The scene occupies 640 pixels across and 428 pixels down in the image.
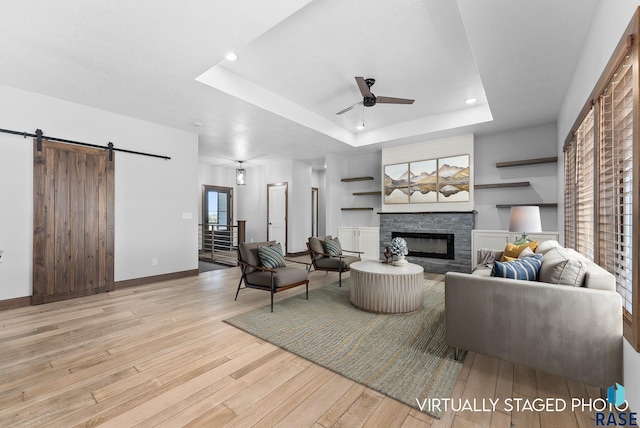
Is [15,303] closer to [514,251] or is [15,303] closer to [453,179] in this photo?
[514,251]

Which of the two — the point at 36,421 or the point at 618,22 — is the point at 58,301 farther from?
the point at 618,22

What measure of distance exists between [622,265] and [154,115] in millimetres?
5612

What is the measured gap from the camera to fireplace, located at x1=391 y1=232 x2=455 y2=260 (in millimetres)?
5668

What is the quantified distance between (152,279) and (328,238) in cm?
313

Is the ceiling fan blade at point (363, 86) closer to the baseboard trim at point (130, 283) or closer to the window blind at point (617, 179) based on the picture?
the window blind at point (617, 179)

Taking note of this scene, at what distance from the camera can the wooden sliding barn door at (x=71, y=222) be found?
375 cm

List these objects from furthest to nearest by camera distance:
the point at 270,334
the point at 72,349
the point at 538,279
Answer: the point at 270,334
the point at 72,349
the point at 538,279

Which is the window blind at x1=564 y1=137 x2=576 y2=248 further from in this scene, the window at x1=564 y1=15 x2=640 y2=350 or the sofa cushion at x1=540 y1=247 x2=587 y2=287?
the sofa cushion at x1=540 y1=247 x2=587 y2=287

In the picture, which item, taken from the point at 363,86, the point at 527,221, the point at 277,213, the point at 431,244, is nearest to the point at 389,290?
the point at 527,221

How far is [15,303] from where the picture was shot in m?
3.57

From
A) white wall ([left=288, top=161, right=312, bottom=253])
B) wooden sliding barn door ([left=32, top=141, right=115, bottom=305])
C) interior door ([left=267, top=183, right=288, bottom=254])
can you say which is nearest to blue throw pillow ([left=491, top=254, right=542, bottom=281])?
wooden sliding barn door ([left=32, top=141, right=115, bottom=305])

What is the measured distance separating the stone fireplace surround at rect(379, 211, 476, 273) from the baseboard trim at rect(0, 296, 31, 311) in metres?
6.06

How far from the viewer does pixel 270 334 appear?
276 centimetres

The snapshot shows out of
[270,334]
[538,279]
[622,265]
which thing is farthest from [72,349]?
[622,265]
